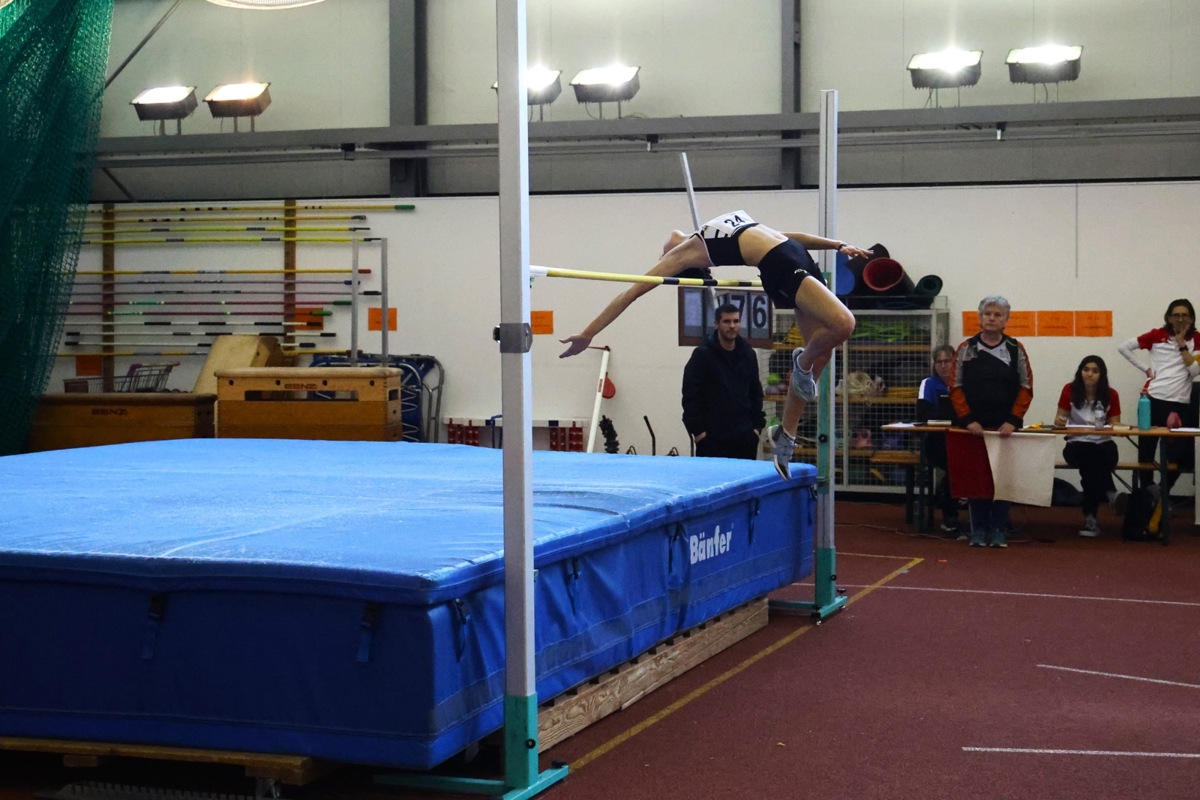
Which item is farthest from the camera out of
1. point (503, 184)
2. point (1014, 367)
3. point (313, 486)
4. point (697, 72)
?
point (697, 72)

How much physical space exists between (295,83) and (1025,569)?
7.93 metres

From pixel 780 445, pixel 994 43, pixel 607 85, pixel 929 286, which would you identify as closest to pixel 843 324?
pixel 780 445

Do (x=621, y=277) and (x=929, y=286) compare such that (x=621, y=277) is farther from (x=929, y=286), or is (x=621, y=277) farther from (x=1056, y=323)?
(x=1056, y=323)

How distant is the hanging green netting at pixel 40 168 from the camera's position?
877 centimetres

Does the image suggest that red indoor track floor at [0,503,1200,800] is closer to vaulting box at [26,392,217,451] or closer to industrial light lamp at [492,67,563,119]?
vaulting box at [26,392,217,451]

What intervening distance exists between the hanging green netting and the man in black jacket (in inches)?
185

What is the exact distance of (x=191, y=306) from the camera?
39.4 feet

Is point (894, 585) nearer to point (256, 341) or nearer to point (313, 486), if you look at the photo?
point (313, 486)

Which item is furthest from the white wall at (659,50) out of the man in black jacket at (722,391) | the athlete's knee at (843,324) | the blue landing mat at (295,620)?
the blue landing mat at (295,620)

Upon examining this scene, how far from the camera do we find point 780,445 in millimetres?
5469

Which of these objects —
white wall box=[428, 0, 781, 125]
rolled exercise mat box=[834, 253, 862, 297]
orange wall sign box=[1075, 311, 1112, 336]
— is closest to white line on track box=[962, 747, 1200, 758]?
rolled exercise mat box=[834, 253, 862, 297]

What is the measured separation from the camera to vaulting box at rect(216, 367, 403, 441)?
9.70m

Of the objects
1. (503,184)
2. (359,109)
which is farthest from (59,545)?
(359,109)

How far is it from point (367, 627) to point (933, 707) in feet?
7.17
